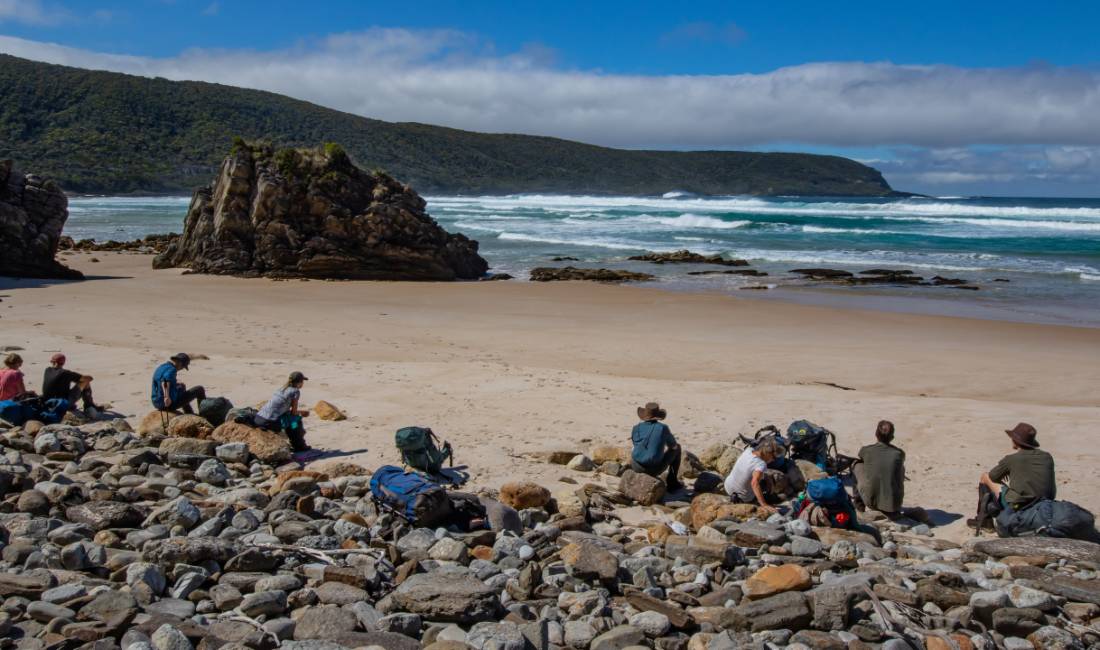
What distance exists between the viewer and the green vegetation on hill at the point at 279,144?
240ft

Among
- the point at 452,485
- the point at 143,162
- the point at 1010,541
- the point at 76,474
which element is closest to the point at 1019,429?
the point at 1010,541

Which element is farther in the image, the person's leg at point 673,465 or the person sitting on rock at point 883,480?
the person's leg at point 673,465

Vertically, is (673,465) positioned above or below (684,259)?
below

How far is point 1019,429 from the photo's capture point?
→ 21.2ft

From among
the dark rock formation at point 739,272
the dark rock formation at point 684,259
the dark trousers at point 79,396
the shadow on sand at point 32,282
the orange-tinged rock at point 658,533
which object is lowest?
the orange-tinged rock at point 658,533

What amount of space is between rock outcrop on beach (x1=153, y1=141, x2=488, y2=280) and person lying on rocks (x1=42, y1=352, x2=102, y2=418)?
14290mm

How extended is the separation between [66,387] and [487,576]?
555cm

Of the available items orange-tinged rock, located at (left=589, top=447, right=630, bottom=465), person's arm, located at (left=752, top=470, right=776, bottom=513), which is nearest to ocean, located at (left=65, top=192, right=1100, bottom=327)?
orange-tinged rock, located at (left=589, top=447, right=630, bottom=465)

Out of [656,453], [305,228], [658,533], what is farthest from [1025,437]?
[305,228]

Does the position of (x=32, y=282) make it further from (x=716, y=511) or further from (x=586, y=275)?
(x=716, y=511)

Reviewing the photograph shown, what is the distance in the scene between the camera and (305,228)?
22984 millimetres

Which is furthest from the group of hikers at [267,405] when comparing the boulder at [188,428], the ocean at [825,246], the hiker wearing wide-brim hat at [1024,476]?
the ocean at [825,246]

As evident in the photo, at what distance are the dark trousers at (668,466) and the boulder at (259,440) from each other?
306cm

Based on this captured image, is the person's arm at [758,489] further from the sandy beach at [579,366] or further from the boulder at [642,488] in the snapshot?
the sandy beach at [579,366]
